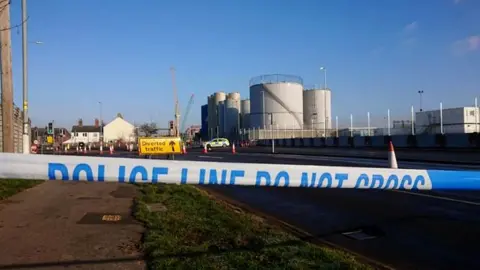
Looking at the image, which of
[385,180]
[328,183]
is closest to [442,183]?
[385,180]

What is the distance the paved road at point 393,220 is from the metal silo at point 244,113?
7900 centimetres

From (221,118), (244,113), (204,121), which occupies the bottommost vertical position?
(221,118)

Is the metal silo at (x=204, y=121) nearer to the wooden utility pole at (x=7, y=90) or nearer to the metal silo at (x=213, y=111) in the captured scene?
the metal silo at (x=213, y=111)

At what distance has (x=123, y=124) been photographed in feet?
440

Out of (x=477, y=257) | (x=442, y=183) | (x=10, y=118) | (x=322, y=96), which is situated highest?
(x=322, y=96)

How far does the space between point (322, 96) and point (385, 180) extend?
85.8 meters

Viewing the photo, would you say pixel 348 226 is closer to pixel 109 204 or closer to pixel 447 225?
pixel 447 225

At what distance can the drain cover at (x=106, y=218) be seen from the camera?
8219 mm

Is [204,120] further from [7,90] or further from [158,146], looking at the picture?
[7,90]

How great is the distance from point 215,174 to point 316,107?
86372 millimetres

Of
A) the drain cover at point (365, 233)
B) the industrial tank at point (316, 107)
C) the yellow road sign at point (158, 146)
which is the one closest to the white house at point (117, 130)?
the industrial tank at point (316, 107)

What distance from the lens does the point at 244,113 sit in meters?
99.9

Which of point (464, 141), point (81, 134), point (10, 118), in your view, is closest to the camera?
point (10, 118)

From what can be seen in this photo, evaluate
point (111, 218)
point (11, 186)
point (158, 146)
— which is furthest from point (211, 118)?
point (111, 218)
